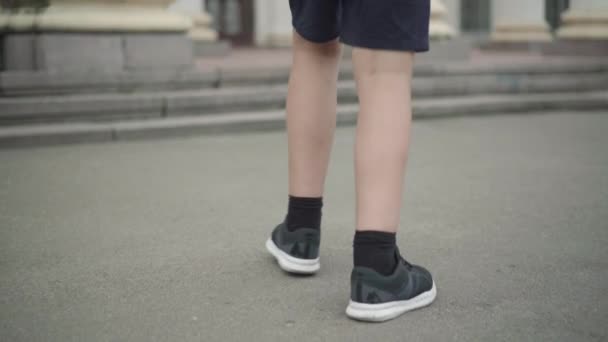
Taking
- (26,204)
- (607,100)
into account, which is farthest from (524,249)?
(607,100)

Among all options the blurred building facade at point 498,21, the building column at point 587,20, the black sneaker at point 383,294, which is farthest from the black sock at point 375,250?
the building column at point 587,20

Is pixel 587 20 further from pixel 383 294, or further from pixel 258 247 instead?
pixel 383 294

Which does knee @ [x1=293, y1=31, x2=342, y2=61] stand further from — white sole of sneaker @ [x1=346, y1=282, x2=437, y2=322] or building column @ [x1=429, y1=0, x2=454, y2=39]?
building column @ [x1=429, y1=0, x2=454, y2=39]

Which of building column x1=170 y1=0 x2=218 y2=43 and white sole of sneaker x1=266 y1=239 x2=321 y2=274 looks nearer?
white sole of sneaker x1=266 y1=239 x2=321 y2=274

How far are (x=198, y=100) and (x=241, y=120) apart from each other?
396mm

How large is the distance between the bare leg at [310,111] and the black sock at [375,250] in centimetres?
33

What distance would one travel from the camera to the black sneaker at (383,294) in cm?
184

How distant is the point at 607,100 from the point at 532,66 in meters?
0.85

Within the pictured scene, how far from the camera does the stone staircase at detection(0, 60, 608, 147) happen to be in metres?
4.99

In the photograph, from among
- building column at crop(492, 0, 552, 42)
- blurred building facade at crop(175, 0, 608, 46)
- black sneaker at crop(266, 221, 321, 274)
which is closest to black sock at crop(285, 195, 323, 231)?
black sneaker at crop(266, 221, 321, 274)

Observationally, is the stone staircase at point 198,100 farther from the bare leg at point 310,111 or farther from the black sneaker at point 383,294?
the black sneaker at point 383,294

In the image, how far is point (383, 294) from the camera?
1.87 m

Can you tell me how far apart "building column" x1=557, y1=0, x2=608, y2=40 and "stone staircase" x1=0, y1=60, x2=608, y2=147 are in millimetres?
3494

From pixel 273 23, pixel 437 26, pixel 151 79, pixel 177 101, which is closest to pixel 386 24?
pixel 177 101
